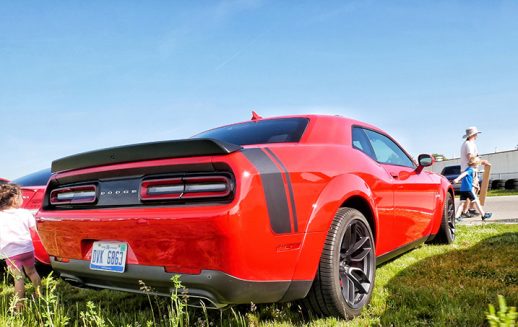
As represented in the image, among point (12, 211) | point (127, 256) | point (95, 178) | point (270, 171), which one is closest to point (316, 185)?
point (270, 171)

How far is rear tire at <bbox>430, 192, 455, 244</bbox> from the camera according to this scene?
15.6 feet

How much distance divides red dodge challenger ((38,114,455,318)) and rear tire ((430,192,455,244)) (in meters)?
2.21

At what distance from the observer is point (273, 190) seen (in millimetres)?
1999

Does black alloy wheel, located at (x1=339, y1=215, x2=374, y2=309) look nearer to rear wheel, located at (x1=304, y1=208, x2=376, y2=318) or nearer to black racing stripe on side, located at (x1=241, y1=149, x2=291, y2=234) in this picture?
rear wheel, located at (x1=304, y1=208, x2=376, y2=318)

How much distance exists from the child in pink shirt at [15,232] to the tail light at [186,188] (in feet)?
6.67

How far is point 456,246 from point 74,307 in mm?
4142

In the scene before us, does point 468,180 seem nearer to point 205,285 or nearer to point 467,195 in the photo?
point 467,195

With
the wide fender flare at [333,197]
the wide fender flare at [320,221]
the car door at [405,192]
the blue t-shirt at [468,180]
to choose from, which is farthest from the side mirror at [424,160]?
the blue t-shirt at [468,180]

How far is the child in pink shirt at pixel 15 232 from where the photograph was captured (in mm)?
3379

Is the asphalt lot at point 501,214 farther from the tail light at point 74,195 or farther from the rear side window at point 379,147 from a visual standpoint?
the tail light at point 74,195

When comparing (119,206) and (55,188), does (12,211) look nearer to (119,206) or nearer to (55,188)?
(55,188)

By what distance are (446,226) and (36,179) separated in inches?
191

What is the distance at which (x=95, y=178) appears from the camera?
241 centimetres

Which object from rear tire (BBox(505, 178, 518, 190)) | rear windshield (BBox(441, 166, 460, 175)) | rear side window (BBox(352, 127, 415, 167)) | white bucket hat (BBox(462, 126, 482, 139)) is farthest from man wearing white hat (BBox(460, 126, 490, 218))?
rear tire (BBox(505, 178, 518, 190))
